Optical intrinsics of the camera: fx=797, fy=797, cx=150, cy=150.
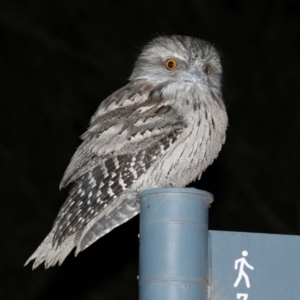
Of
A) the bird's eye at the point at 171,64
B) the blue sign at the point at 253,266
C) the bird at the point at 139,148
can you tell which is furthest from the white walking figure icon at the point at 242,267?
the bird's eye at the point at 171,64

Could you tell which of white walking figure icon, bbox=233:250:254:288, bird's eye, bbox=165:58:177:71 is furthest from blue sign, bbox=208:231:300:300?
bird's eye, bbox=165:58:177:71

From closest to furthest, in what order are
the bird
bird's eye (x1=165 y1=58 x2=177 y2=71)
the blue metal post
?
the blue metal post < the bird < bird's eye (x1=165 y1=58 x2=177 y2=71)

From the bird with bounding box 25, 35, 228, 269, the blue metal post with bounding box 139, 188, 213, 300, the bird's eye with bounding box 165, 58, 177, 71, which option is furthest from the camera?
the bird's eye with bounding box 165, 58, 177, 71

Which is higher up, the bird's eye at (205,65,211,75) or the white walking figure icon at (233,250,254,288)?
the bird's eye at (205,65,211,75)

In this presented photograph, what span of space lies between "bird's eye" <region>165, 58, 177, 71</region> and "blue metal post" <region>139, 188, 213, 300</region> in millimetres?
1423

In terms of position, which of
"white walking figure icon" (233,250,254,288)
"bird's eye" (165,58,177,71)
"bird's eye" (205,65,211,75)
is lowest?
"white walking figure icon" (233,250,254,288)

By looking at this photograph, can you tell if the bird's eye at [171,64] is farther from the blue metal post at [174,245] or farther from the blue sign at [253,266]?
the blue sign at [253,266]

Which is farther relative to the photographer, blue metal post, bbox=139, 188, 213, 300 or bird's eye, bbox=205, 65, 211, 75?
bird's eye, bbox=205, 65, 211, 75

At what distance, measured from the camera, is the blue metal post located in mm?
2055

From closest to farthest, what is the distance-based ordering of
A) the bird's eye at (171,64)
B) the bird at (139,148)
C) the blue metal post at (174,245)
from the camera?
the blue metal post at (174,245) → the bird at (139,148) → the bird's eye at (171,64)

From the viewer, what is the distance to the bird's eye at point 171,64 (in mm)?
3584

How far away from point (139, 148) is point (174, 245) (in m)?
1.22

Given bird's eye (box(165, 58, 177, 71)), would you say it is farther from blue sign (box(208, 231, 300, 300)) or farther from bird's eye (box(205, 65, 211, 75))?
blue sign (box(208, 231, 300, 300))

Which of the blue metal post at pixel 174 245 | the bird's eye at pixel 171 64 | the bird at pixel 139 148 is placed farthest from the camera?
the bird's eye at pixel 171 64
